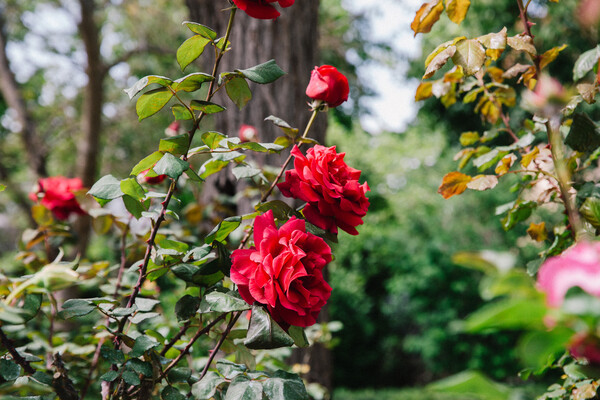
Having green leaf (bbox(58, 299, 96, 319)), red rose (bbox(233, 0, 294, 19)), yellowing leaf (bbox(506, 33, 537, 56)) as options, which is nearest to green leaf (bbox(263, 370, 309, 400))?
green leaf (bbox(58, 299, 96, 319))

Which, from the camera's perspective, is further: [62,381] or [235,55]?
[235,55]

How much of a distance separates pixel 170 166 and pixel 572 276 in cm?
45

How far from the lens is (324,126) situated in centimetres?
158

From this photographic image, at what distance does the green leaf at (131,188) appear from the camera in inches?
24.0

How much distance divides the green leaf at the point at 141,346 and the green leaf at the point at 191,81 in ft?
1.19

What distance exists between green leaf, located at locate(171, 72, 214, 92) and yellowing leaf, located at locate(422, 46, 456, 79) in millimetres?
341

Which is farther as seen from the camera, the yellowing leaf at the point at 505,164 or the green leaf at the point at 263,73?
the yellowing leaf at the point at 505,164

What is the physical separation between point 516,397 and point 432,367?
5905 mm

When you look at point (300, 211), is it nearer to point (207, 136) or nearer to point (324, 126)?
point (207, 136)

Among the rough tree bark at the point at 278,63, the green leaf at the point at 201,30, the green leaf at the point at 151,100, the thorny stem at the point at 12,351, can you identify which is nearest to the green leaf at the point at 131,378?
the thorny stem at the point at 12,351

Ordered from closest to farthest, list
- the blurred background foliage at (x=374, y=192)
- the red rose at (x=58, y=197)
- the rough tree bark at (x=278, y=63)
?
the red rose at (x=58, y=197)
the rough tree bark at (x=278, y=63)
the blurred background foliage at (x=374, y=192)

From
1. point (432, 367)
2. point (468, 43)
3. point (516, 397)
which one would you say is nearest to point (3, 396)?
point (516, 397)

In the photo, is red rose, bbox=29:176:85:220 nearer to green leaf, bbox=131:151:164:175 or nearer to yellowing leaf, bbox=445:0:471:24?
green leaf, bbox=131:151:164:175

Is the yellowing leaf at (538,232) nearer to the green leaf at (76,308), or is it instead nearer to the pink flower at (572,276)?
the pink flower at (572,276)
